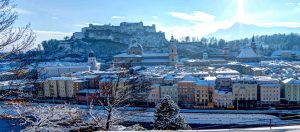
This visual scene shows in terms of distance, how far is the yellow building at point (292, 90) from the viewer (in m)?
19.8

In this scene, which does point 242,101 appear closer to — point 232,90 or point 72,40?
point 232,90

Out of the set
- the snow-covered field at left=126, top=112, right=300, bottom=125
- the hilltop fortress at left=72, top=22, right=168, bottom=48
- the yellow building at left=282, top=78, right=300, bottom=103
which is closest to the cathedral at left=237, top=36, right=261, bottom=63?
the hilltop fortress at left=72, top=22, right=168, bottom=48

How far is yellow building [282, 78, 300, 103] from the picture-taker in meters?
19.8

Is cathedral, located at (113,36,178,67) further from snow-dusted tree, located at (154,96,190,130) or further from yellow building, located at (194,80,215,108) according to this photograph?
snow-dusted tree, located at (154,96,190,130)

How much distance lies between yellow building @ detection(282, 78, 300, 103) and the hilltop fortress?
3438 centimetres

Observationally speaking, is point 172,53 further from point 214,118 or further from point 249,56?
point 214,118

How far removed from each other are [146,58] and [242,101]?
20.6 m

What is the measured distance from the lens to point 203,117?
56.1ft

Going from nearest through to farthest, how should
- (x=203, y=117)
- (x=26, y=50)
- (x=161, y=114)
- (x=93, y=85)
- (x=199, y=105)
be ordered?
(x=26, y=50)
(x=161, y=114)
(x=203, y=117)
(x=199, y=105)
(x=93, y=85)

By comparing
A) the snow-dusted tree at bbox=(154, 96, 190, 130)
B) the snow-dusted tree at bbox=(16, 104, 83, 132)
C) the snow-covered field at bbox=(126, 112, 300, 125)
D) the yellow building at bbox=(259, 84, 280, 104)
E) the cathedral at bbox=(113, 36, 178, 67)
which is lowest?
the snow-covered field at bbox=(126, 112, 300, 125)

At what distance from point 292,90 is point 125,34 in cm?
3787

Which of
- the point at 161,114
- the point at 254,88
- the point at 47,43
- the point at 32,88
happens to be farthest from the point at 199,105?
the point at 47,43

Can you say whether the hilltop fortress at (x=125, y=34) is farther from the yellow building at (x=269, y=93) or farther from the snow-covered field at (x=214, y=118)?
the snow-covered field at (x=214, y=118)

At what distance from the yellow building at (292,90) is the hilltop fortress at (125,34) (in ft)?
113
